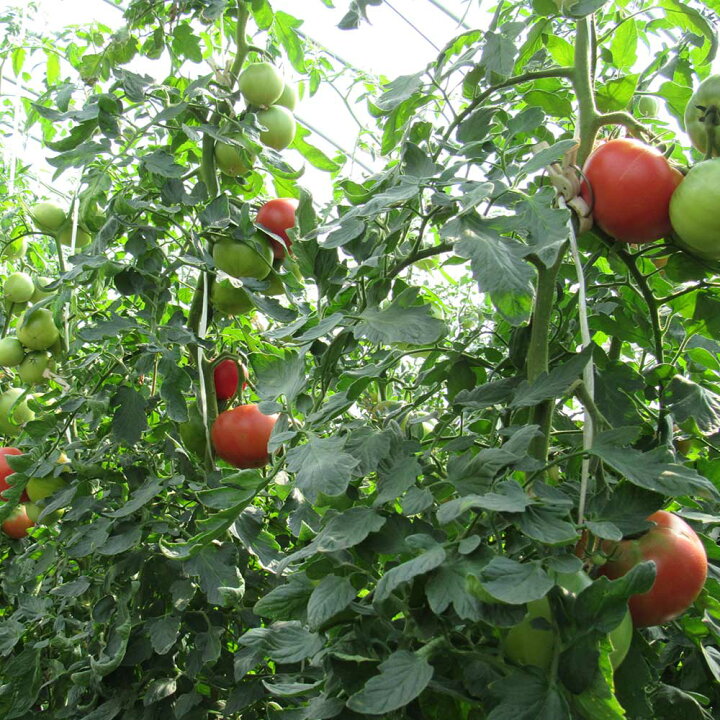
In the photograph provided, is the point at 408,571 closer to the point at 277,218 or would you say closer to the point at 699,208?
the point at 699,208

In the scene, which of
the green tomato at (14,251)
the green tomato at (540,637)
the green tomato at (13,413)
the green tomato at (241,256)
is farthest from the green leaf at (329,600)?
the green tomato at (14,251)

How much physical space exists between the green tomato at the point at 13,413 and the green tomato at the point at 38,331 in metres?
0.15

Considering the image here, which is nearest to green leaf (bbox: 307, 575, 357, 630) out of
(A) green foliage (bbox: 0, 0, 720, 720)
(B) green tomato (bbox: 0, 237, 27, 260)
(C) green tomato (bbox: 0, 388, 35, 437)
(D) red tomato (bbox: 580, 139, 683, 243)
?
(A) green foliage (bbox: 0, 0, 720, 720)

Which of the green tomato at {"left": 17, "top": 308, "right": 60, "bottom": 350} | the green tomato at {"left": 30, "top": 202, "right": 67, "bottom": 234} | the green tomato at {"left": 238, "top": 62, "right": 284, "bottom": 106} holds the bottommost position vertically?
the green tomato at {"left": 17, "top": 308, "right": 60, "bottom": 350}

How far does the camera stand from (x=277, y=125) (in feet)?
3.96

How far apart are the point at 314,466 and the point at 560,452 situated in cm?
29

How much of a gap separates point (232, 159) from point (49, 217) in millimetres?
544

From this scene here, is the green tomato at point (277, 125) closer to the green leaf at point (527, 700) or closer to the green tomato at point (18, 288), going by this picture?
the green tomato at point (18, 288)

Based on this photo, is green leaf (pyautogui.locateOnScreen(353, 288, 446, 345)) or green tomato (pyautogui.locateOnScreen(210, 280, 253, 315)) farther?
green tomato (pyautogui.locateOnScreen(210, 280, 253, 315))

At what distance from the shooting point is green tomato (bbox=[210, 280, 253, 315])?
108 centimetres

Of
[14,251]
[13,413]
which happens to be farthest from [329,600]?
[14,251]

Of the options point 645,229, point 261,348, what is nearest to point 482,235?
point 645,229

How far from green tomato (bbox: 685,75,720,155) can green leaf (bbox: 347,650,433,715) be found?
18.5 inches

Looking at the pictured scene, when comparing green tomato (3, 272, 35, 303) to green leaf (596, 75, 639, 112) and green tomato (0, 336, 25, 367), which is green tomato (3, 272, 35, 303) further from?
green leaf (596, 75, 639, 112)
